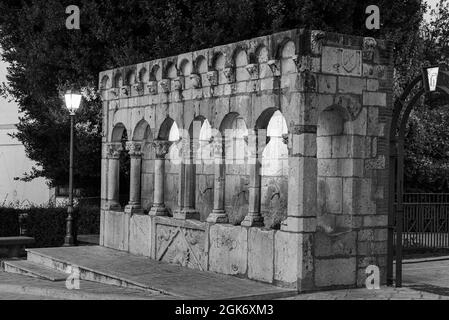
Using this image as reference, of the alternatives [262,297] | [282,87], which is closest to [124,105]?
[282,87]

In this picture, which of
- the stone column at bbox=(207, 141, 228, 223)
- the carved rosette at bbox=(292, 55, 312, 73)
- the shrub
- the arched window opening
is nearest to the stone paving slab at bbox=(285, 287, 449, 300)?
the stone column at bbox=(207, 141, 228, 223)

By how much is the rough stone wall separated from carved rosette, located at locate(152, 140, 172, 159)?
0.91 metres

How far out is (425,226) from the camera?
52.0 feet

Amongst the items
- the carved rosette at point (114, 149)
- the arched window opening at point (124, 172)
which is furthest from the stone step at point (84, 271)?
the arched window opening at point (124, 172)

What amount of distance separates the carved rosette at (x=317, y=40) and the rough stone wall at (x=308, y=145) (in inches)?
0.5

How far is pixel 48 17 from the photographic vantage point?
18.9 metres

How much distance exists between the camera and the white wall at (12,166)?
2752cm

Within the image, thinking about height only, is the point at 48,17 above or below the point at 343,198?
above

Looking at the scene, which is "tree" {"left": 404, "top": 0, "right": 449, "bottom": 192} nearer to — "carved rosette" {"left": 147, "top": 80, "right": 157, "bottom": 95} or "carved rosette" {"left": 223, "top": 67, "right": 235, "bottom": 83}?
"carved rosette" {"left": 147, "top": 80, "right": 157, "bottom": 95}

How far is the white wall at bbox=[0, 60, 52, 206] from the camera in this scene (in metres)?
27.5

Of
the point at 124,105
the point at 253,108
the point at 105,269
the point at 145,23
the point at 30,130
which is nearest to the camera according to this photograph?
the point at 253,108

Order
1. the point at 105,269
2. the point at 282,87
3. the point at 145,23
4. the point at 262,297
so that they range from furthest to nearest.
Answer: the point at 145,23 < the point at 105,269 < the point at 282,87 < the point at 262,297

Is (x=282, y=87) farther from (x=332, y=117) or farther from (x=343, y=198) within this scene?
(x=343, y=198)

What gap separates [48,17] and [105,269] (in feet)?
30.3
